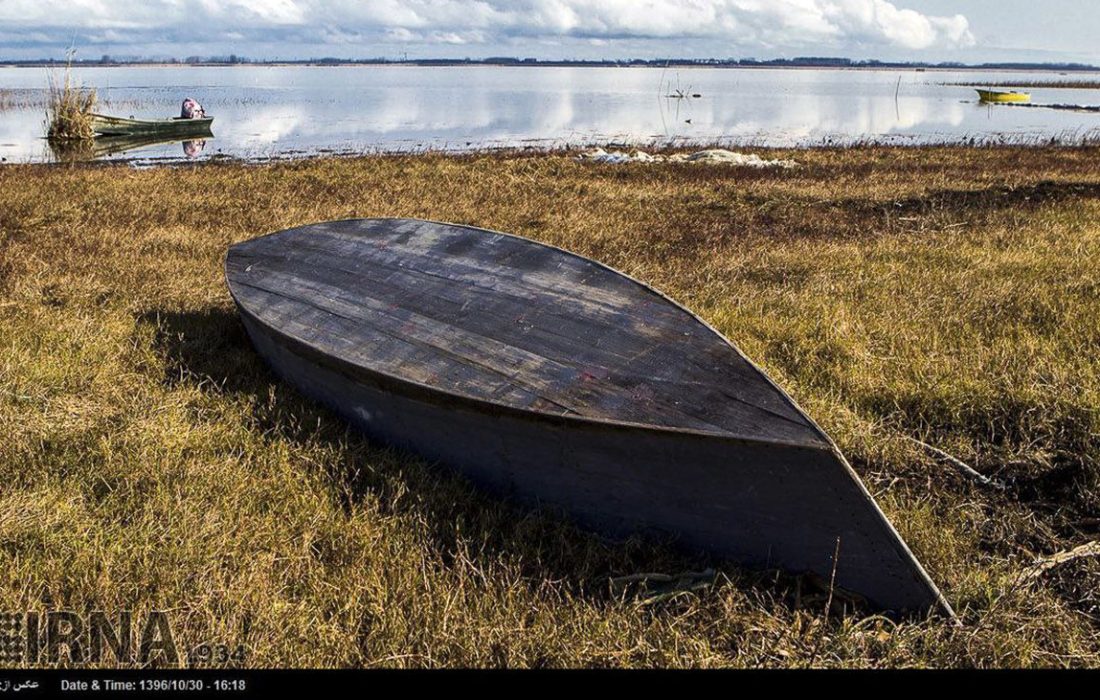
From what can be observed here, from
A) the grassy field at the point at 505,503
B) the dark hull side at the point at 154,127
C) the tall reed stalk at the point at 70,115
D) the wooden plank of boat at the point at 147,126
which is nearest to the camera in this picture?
the grassy field at the point at 505,503

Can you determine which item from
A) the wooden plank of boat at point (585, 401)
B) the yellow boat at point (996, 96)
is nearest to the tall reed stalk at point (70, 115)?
the wooden plank of boat at point (585, 401)

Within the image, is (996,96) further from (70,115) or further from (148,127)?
(70,115)

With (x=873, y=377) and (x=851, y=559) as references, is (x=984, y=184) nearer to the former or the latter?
(x=873, y=377)

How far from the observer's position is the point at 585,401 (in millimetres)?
2842

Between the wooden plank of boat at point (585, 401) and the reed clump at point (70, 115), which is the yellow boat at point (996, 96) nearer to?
the reed clump at point (70, 115)

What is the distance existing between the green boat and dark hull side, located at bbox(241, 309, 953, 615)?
26.0 meters

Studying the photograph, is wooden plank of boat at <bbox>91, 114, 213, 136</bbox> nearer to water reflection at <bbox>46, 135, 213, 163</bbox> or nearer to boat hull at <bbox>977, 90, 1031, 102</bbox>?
water reflection at <bbox>46, 135, 213, 163</bbox>

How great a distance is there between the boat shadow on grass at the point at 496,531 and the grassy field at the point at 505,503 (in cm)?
1

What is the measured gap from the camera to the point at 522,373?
→ 10.3 ft

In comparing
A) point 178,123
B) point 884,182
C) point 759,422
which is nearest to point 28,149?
point 178,123

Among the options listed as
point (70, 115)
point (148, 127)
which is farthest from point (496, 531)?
point (148, 127)

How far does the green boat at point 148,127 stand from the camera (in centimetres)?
2436

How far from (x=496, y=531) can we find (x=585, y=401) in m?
0.61

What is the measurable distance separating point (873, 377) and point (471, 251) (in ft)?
8.08
